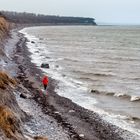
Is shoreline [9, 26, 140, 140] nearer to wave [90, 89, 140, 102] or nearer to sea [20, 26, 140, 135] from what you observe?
sea [20, 26, 140, 135]

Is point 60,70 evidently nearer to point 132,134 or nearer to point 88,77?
point 88,77

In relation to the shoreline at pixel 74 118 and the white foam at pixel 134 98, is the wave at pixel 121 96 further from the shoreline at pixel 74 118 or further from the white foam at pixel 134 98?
the shoreline at pixel 74 118

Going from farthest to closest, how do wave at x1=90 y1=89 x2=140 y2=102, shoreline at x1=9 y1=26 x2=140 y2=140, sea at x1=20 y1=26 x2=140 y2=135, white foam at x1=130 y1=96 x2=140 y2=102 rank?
wave at x1=90 y1=89 x2=140 y2=102 < white foam at x1=130 y1=96 x2=140 y2=102 < sea at x1=20 y1=26 x2=140 y2=135 < shoreline at x1=9 y1=26 x2=140 y2=140

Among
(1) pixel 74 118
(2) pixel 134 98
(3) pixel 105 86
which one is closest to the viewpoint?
(1) pixel 74 118

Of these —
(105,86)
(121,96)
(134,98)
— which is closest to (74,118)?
(134,98)

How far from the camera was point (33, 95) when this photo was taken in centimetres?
3020

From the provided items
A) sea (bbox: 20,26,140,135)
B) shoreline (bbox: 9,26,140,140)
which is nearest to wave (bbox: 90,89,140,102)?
sea (bbox: 20,26,140,135)

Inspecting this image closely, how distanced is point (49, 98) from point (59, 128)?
328 inches

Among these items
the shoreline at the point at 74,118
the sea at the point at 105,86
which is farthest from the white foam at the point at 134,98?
Answer: the shoreline at the point at 74,118

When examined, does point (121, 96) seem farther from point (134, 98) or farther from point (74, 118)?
point (74, 118)

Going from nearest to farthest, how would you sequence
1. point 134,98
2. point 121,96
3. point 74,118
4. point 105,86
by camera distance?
point 74,118, point 134,98, point 121,96, point 105,86

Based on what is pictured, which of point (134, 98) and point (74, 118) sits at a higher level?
point (74, 118)

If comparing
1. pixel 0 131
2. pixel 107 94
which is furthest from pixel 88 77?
pixel 0 131

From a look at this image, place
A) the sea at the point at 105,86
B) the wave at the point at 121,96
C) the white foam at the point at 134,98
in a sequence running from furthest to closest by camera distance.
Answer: the wave at the point at 121,96 < the white foam at the point at 134,98 < the sea at the point at 105,86
